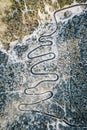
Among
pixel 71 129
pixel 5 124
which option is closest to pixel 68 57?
pixel 71 129

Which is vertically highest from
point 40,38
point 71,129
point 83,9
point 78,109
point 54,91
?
point 83,9

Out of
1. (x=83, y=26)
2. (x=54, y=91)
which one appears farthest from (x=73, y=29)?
(x=54, y=91)

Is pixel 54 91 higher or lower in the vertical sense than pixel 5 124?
higher

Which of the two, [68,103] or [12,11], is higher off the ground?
[12,11]

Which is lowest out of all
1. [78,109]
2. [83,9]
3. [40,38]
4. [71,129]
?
[71,129]

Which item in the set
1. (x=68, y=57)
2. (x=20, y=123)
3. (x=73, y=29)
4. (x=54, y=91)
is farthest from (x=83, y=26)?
(x=20, y=123)

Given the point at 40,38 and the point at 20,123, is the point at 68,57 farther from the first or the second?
the point at 20,123

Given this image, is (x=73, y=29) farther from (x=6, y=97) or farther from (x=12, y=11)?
(x=6, y=97)

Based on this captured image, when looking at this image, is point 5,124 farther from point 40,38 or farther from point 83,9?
point 83,9
